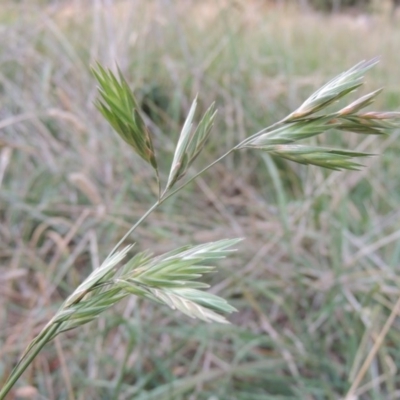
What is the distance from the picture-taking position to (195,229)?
54.1 inches

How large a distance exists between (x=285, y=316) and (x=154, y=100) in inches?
38.1

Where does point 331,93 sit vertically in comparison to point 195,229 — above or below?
above

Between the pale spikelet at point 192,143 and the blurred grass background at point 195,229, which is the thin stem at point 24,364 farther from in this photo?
the blurred grass background at point 195,229

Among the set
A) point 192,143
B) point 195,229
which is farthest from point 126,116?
point 195,229

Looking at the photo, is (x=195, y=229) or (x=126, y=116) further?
(x=195, y=229)

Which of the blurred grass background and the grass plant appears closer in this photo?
the grass plant

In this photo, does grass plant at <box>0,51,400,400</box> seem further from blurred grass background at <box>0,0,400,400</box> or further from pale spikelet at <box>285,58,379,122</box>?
blurred grass background at <box>0,0,400,400</box>

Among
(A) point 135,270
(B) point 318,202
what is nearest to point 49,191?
(B) point 318,202

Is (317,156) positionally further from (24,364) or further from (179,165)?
(24,364)

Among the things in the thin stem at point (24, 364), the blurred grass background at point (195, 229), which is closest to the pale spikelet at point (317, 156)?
the thin stem at point (24, 364)

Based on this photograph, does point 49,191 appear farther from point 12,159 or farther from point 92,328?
point 92,328

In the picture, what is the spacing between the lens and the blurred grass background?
40.6 inches

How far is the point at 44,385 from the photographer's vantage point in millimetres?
1038

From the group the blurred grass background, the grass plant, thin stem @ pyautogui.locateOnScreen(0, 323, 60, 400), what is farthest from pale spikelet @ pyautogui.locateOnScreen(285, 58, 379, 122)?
the blurred grass background
